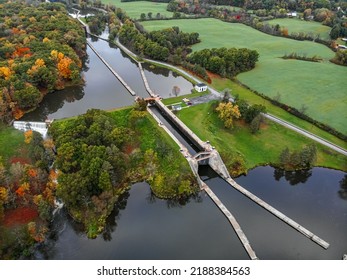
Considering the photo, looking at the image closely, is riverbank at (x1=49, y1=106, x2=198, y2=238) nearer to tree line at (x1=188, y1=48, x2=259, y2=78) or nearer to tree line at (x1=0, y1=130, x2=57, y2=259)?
tree line at (x1=0, y1=130, x2=57, y2=259)

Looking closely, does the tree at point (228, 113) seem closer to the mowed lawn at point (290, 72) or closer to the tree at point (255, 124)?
the tree at point (255, 124)

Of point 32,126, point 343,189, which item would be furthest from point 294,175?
point 32,126

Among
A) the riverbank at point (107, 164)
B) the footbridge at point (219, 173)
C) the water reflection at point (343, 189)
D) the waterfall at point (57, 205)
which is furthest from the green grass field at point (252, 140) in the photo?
the waterfall at point (57, 205)

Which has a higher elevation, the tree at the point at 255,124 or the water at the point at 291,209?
the tree at the point at 255,124

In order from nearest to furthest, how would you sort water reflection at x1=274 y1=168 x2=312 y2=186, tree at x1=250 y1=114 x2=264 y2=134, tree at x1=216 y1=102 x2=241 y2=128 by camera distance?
1. water reflection at x1=274 y1=168 x2=312 y2=186
2. tree at x1=250 y1=114 x2=264 y2=134
3. tree at x1=216 y1=102 x2=241 y2=128

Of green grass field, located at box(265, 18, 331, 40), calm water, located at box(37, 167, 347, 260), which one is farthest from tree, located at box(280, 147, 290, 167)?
green grass field, located at box(265, 18, 331, 40)

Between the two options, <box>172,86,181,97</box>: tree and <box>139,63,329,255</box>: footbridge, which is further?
<box>172,86,181,97</box>: tree
